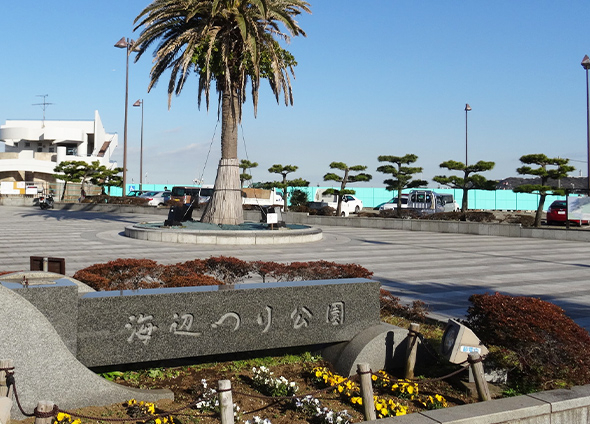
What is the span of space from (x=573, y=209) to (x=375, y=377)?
73.8ft

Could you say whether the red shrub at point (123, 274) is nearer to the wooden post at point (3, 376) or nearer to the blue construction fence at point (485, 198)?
the wooden post at point (3, 376)

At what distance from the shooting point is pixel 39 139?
81500 mm

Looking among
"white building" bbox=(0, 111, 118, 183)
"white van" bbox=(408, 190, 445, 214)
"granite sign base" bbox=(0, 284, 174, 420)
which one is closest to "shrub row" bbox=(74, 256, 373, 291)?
"granite sign base" bbox=(0, 284, 174, 420)

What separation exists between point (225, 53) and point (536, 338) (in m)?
17.5

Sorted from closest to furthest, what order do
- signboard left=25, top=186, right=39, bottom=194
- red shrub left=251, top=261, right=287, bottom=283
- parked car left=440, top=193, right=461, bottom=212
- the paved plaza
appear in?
red shrub left=251, top=261, right=287, bottom=283 → the paved plaza → parked car left=440, top=193, right=461, bottom=212 → signboard left=25, top=186, right=39, bottom=194

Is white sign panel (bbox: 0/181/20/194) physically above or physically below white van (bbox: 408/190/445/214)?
above

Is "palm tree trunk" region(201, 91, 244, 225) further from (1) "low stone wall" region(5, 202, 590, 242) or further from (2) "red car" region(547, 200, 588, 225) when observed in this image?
(2) "red car" region(547, 200, 588, 225)

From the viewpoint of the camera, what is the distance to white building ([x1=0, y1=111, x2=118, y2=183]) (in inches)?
3019

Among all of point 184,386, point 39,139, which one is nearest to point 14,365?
point 184,386

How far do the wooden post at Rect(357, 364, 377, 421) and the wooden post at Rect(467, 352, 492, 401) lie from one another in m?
1.13

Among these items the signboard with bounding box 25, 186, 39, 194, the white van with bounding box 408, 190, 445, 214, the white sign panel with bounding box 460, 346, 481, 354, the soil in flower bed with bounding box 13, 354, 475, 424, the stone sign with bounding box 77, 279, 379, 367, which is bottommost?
the soil in flower bed with bounding box 13, 354, 475, 424

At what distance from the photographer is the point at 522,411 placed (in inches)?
190

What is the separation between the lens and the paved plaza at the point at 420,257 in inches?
438

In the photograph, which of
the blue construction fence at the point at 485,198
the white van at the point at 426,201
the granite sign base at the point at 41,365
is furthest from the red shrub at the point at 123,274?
the blue construction fence at the point at 485,198
